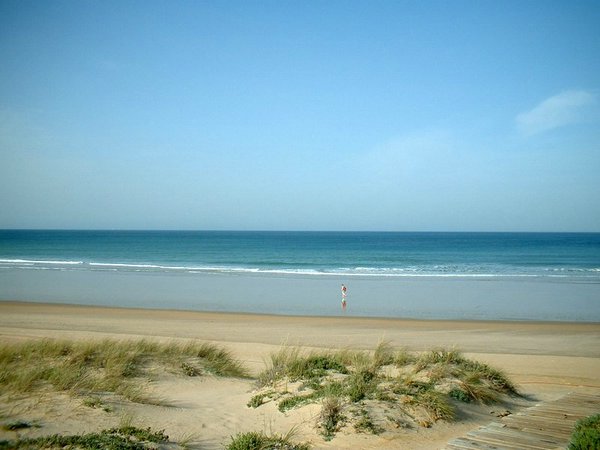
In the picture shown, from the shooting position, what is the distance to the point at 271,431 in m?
5.96

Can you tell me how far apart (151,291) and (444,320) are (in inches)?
631

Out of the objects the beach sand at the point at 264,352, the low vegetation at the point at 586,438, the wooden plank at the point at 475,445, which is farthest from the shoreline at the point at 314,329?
the low vegetation at the point at 586,438

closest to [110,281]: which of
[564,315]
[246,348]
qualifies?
[246,348]

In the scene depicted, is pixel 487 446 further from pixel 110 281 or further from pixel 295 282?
pixel 110 281

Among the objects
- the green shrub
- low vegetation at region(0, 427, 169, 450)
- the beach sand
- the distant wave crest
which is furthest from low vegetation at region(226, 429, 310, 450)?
the distant wave crest

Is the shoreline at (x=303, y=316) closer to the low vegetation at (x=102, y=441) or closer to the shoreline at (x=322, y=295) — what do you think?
the shoreline at (x=322, y=295)

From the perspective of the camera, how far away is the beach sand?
20.0ft

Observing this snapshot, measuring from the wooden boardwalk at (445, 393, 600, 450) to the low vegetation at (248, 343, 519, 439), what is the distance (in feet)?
3.41

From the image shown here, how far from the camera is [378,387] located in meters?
7.26

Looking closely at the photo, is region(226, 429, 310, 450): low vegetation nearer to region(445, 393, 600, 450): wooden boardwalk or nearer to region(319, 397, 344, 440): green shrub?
region(319, 397, 344, 440): green shrub

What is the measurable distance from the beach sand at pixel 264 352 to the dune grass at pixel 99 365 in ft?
1.21

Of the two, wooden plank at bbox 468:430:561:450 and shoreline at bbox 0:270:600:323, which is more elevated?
wooden plank at bbox 468:430:561:450

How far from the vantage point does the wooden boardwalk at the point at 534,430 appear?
514 centimetres

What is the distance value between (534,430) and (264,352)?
801 cm
